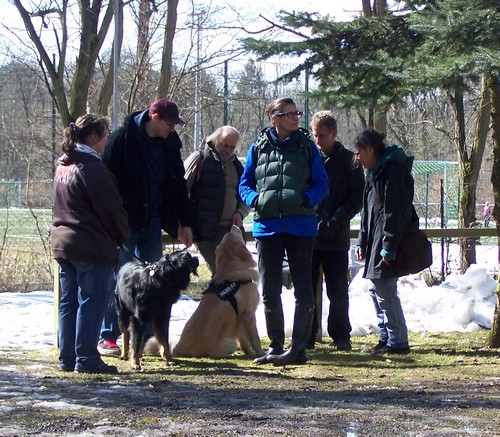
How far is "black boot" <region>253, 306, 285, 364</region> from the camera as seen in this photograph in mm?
6832

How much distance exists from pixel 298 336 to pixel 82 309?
1.71 metres

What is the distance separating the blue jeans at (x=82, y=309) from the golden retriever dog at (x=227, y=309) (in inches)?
41.6

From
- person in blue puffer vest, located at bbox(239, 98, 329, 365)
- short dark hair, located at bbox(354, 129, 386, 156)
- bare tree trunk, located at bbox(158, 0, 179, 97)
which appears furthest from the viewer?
bare tree trunk, located at bbox(158, 0, 179, 97)

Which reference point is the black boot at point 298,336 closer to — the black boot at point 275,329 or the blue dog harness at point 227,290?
the black boot at point 275,329

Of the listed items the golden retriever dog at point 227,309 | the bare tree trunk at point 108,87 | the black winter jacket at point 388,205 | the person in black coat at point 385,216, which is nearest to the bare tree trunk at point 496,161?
the person in black coat at point 385,216

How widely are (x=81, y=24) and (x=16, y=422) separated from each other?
10.2 m

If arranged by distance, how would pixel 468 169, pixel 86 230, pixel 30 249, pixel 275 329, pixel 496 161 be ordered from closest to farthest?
pixel 86 230, pixel 275 329, pixel 496 161, pixel 468 169, pixel 30 249

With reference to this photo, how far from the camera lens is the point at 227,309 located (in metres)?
7.19

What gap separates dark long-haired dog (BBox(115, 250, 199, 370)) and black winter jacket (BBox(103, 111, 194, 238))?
0.56m

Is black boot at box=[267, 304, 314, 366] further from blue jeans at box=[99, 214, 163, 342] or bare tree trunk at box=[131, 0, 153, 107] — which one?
bare tree trunk at box=[131, 0, 153, 107]

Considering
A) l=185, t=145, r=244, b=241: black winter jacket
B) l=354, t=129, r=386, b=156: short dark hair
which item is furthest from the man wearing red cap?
l=354, t=129, r=386, b=156: short dark hair

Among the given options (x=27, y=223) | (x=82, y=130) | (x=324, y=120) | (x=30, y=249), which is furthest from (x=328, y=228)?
(x=27, y=223)

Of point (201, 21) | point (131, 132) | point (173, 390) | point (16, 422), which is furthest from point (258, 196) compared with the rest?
point (201, 21)

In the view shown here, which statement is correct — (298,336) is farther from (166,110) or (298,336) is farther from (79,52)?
(79,52)
